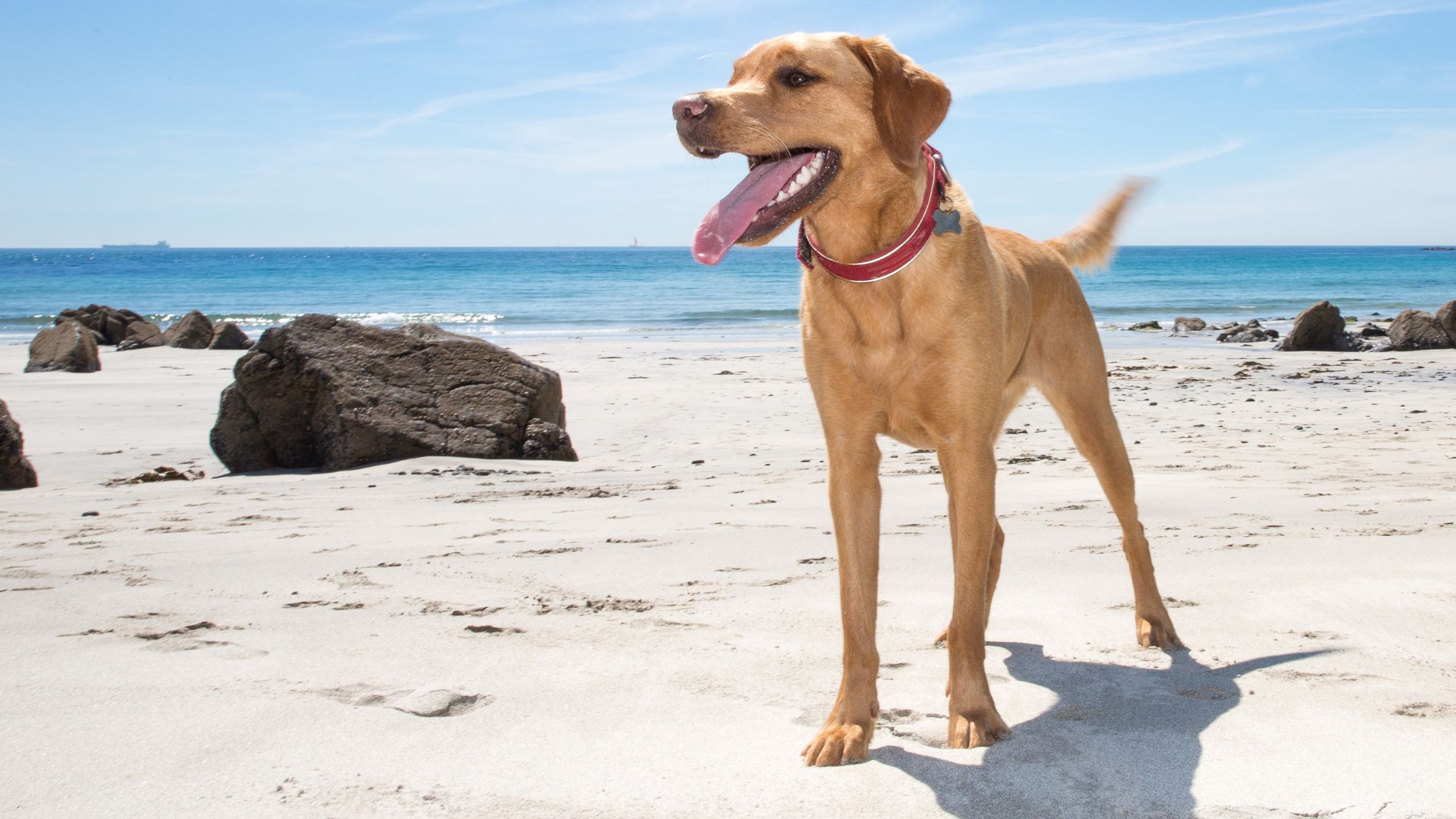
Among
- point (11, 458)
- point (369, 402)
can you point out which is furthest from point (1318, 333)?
point (11, 458)

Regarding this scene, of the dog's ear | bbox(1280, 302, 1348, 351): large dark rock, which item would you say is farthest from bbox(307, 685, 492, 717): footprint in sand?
bbox(1280, 302, 1348, 351): large dark rock

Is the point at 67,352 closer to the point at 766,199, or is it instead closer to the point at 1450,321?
the point at 766,199

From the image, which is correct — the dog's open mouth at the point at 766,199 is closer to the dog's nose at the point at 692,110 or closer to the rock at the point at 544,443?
the dog's nose at the point at 692,110

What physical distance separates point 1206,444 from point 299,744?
681 centimetres

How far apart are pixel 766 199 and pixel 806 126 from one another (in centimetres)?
22

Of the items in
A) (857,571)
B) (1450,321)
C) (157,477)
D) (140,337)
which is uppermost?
(1450,321)

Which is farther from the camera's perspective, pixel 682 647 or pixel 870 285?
pixel 682 647

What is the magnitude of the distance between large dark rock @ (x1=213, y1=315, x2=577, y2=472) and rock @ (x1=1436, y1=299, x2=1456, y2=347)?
537 inches

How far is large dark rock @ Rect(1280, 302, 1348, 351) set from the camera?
1559 centimetres

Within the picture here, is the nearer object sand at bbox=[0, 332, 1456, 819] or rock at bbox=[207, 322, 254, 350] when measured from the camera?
sand at bbox=[0, 332, 1456, 819]

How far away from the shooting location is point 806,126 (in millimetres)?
2693

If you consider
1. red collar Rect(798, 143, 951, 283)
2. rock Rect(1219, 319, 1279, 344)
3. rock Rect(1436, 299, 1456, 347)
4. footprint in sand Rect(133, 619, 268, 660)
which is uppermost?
red collar Rect(798, 143, 951, 283)

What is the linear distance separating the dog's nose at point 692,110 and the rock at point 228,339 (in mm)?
15767

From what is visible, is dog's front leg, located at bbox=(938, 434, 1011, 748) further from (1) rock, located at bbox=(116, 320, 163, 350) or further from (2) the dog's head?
(1) rock, located at bbox=(116, 320, 163, 350)
